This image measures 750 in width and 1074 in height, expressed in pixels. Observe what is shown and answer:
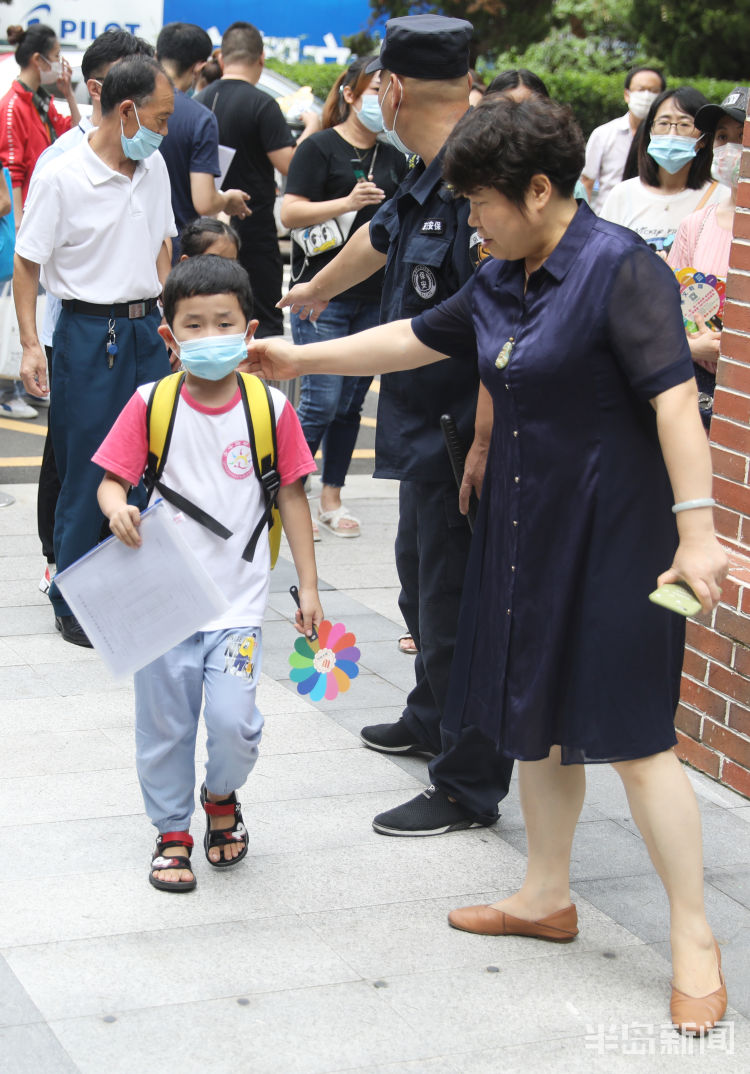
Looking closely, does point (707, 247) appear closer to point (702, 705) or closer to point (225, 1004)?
point (702, 705)

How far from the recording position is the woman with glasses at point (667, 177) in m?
5.95

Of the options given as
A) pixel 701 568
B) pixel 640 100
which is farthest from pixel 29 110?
pixel 701 568

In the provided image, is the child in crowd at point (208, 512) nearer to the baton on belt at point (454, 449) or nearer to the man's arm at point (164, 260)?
the baton on belt at point (454, 449)

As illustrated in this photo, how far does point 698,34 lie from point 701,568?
21284 mm

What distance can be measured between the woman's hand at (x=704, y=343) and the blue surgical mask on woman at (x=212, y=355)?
6.29ft

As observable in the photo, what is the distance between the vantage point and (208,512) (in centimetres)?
327

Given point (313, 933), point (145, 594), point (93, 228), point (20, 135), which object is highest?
point (20, 135)

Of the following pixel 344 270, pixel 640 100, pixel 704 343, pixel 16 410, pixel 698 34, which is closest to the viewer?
pixel 344 270

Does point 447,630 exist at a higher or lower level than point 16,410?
higher

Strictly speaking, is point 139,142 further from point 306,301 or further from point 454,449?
point 454,449

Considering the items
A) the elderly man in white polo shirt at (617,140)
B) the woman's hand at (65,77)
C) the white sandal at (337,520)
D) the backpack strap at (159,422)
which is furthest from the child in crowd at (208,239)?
the elderly man in white polo shirt at (617,140)

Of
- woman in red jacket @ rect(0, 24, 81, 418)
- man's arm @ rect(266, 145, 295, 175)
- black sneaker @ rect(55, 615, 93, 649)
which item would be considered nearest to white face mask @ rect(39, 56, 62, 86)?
woman in red jacket @ rect(0, 24, 81, 418)

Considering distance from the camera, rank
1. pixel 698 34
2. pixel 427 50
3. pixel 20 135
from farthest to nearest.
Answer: pixel 698 34
pixel 20 135
pixel 427 50

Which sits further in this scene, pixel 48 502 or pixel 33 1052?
pixel 48 502
